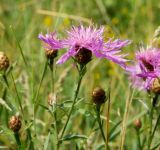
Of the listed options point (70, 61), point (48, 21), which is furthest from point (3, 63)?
point (48, 21)

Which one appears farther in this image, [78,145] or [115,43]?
[78,145]

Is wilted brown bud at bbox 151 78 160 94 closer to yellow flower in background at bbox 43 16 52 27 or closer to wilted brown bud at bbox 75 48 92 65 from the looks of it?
wilted brown bud at bbox 75 48 92 65

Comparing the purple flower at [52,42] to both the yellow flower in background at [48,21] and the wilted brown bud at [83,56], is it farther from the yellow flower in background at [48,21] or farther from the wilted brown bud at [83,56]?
the yellow flower in background at [48,21]

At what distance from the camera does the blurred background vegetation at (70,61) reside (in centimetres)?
168

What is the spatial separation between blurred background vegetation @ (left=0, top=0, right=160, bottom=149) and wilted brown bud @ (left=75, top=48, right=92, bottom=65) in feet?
0.39

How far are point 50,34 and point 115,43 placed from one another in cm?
16

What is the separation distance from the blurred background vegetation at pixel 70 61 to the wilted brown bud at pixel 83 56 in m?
0.12

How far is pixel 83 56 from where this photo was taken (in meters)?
1.21

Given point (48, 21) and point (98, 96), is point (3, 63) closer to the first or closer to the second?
point (98, 96)

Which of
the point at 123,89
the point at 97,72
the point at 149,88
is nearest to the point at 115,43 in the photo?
the point at 149,88

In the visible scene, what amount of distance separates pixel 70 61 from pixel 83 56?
148cm

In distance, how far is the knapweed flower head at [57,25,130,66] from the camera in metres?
1.20

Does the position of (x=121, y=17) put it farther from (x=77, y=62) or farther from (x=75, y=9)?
(x=77, y=62)

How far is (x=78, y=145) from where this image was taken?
1.47 metres
